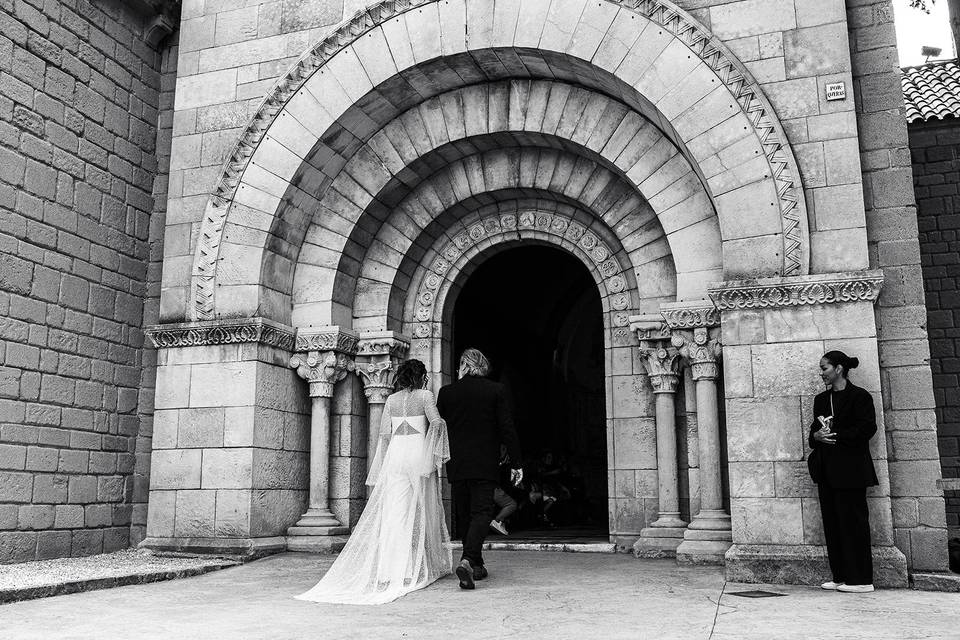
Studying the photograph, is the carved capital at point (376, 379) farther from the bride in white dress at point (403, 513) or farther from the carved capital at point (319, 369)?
the bride in white dress at point (403, 513)

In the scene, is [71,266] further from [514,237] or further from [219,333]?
[514,237]

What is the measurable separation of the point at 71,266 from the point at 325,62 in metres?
3.10

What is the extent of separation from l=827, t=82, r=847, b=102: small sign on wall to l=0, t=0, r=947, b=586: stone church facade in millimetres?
33

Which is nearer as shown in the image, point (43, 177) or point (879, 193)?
point (879, 193)

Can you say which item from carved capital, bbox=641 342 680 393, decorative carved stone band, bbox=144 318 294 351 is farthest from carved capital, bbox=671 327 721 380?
decorative carved stone band, bbox=144 318 294 351

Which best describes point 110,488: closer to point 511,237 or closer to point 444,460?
point 444,460

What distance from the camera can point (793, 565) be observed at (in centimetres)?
608

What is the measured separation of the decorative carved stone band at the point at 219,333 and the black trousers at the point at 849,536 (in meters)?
4.96

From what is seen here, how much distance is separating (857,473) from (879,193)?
2397 mm

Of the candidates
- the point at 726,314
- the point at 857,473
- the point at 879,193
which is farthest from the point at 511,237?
the point at 857,473

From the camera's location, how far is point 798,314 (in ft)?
21.1

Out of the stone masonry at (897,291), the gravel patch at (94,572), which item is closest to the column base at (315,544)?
the gravel patch at (94,572)

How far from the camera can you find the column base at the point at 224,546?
753 centimetres

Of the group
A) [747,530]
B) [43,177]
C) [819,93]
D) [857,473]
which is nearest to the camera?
[857,473]
